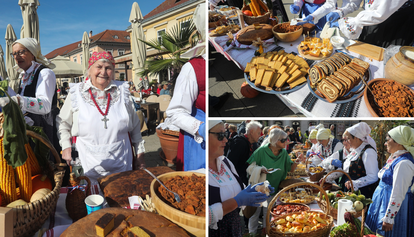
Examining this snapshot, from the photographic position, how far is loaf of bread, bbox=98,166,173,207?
134 cm

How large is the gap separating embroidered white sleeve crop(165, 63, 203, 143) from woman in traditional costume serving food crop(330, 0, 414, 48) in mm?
1975

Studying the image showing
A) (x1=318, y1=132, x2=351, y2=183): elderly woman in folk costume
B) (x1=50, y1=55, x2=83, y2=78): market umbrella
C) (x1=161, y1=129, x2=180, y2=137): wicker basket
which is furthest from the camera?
(x1=50, y1=55, x2=83, y2=78): market umbrella

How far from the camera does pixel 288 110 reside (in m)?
2.44

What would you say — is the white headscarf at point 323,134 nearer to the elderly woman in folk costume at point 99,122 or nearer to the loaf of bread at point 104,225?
the elderly woman in folk costume at point 99,122

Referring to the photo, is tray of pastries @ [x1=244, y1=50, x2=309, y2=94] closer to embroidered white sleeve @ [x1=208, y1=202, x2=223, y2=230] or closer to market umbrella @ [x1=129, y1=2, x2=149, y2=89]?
embroidered white sleeve @ [x1=208, y1=202, x2=223, y2=230]

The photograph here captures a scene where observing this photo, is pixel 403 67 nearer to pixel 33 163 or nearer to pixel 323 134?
pixel 33 163

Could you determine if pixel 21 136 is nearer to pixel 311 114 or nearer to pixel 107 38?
pixel 311 114

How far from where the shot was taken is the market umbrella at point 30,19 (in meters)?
5.46

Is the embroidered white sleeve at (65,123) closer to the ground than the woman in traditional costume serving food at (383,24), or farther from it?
closer to the ground

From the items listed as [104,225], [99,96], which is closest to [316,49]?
[99,96]

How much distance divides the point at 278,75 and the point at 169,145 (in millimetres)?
2582

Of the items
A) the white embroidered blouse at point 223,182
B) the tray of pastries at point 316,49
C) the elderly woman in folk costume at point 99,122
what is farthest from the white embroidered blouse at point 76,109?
the tray of pastries at point 316,49

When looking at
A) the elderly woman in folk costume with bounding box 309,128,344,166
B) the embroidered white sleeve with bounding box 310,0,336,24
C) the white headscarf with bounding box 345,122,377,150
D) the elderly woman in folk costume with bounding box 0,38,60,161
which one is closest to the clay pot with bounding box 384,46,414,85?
the white headscarf with bounding box 345,122,377,150

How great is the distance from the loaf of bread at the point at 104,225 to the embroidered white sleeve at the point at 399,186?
7.33ft
